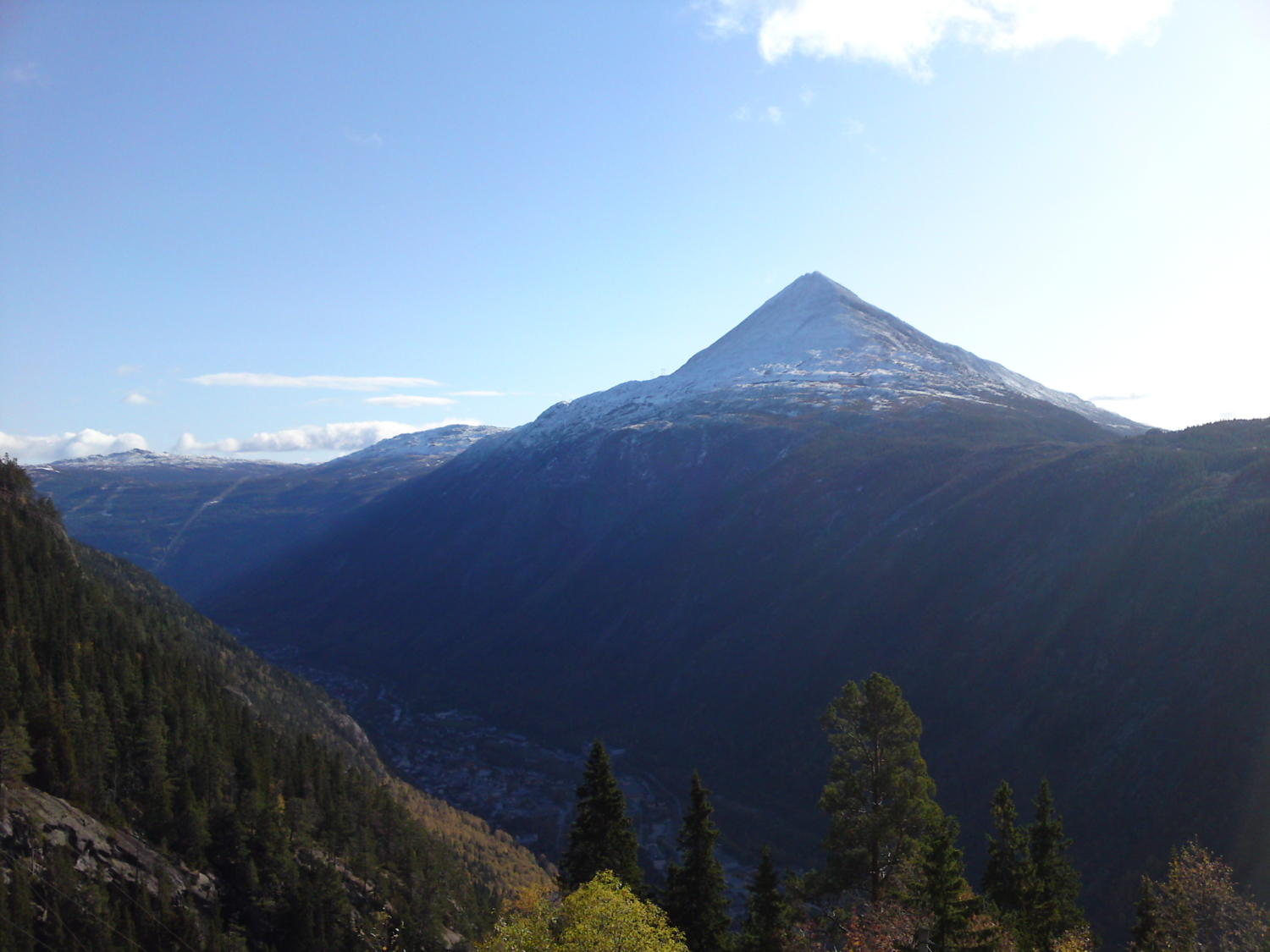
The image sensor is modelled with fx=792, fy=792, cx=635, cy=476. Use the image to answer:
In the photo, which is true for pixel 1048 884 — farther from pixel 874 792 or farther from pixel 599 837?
pixel 599 837

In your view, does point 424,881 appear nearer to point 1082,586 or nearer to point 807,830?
point 807,830

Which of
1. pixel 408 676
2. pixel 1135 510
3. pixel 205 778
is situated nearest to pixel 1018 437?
pixel 1135 510

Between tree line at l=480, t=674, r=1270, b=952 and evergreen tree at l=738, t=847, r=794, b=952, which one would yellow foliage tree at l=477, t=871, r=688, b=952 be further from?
evergreen tree at l=738, t=847, r=794, b=952

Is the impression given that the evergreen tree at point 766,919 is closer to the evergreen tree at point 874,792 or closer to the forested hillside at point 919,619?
the evergreen tree at point 874,792

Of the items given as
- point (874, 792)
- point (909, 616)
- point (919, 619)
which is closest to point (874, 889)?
point (874, 792)

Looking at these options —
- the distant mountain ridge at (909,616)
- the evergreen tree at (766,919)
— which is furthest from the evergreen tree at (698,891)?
the distant mountain ridge at (909,616)
